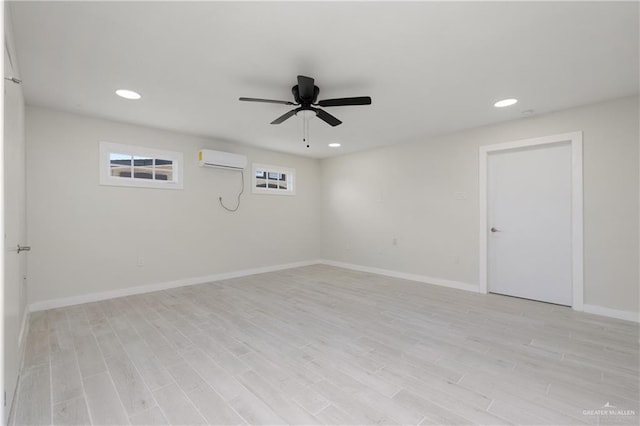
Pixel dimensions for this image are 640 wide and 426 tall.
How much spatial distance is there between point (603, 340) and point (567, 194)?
1760 millimetres

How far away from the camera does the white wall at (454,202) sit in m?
3.22

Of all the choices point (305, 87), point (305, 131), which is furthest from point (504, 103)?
point (305, 131)

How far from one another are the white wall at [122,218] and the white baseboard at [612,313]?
15.8 feet

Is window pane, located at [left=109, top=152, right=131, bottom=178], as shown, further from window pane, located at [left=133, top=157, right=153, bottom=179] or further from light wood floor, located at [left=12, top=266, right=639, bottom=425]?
light wood floor, located at [left=12, top=266, right=639, bottom=425]

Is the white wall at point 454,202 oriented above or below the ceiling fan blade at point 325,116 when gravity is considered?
below

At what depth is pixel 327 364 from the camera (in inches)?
88.4

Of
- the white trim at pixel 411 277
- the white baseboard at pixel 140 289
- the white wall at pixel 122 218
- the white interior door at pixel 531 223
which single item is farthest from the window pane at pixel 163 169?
→ the white interior door at pixel 531 223

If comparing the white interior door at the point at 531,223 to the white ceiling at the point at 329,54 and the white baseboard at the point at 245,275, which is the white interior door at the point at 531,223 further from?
the white ceiling at the point at 329,54

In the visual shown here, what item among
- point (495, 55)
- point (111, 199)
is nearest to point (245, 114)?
point (111, 199)

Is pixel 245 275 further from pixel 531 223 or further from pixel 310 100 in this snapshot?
pixel 531 223

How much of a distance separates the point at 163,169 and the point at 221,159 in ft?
2.90

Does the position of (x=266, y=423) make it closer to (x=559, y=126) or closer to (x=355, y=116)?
(x=355, y=116)

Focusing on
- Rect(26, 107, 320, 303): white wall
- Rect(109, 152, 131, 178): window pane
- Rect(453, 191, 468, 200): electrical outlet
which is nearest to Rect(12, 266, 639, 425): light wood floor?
Rect(26, 107, 320, 303): white wall

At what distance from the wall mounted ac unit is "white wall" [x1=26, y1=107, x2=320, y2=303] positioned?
0.61ft
